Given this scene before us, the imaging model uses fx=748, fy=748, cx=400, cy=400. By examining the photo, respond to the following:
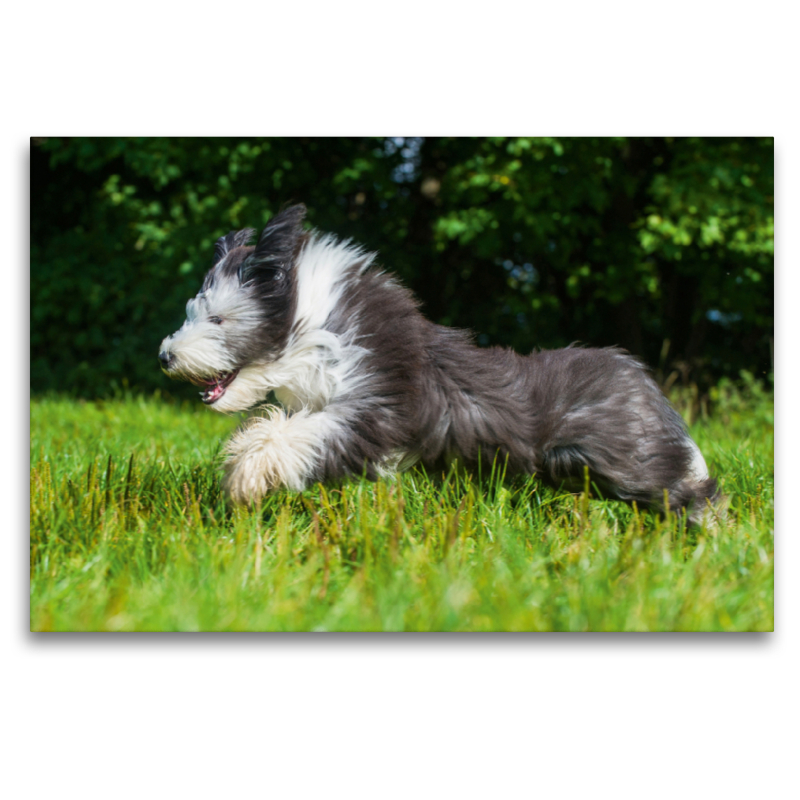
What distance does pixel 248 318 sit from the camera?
243cm

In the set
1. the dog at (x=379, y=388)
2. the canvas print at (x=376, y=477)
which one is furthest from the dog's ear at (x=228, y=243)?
the dog at (x=379, y=388)

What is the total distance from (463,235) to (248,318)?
2459mm

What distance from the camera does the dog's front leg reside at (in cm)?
224

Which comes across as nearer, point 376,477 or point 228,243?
point 376,477

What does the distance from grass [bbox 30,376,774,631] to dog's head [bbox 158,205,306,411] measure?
391 mm

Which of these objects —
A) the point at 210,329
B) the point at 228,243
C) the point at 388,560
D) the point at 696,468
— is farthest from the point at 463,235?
the point at 388,560

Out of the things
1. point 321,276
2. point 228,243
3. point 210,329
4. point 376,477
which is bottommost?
point 376,477

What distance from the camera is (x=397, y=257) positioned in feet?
14.5

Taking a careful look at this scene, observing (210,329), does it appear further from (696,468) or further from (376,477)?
Result: (696,468)

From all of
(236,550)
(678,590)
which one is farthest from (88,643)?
(678,590)

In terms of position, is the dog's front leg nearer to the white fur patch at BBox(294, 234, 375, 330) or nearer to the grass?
the grass

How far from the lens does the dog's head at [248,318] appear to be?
2406mm

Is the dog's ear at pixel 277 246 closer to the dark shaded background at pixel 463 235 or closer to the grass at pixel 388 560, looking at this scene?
the grass at pixel 388 560

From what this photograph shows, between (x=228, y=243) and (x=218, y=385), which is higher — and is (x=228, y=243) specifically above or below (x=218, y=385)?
above
